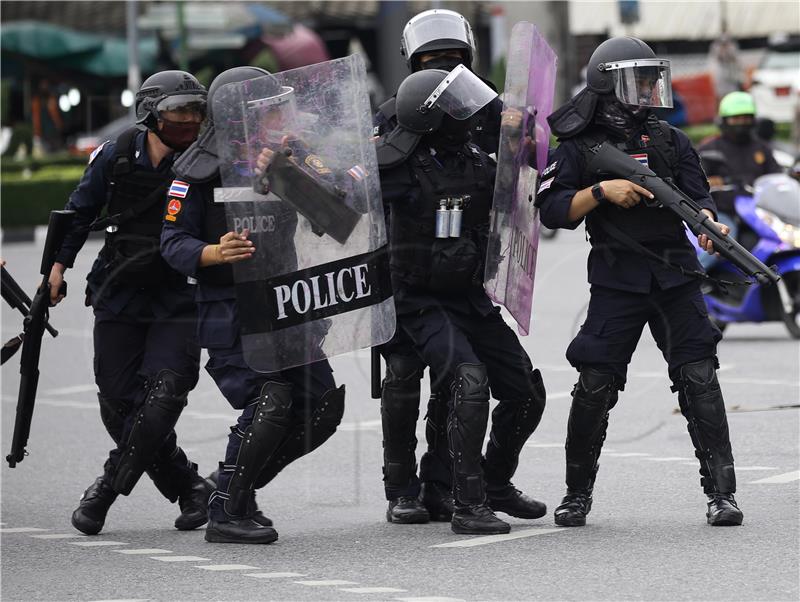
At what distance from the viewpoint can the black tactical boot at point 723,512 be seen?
638 cm

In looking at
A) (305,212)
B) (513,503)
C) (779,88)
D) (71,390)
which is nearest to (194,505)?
(513,503)

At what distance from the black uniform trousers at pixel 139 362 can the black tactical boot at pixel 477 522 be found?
1.20 m

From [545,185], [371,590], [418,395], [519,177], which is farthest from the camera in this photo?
[418,395]

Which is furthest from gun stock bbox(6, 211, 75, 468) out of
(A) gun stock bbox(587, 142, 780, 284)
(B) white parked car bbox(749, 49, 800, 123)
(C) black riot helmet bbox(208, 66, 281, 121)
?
(B) white parked car bbox(749, 49, 800, 123)

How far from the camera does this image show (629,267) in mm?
6516

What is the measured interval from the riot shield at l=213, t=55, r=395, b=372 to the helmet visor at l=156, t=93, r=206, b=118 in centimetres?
47

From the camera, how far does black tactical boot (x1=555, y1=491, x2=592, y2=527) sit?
6.59m

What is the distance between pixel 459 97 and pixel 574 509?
5.18 feet

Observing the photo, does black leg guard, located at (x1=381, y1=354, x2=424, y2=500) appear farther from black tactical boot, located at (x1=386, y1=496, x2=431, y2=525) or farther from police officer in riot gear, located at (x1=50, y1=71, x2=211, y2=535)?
police officer in riot gear, located at (x1=50, y1=71, x2=211, y2=535)

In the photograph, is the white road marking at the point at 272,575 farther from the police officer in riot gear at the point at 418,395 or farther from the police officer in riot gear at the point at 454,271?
→ the police officer in riot gear at the point at 418,395

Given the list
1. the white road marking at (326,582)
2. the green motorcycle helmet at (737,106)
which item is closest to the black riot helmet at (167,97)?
the white road marking at (326,582)

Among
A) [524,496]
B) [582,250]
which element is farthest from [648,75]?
[582,250]

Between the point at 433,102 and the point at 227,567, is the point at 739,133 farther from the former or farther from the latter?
the point at 227,567

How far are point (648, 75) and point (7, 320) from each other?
9739 mm
